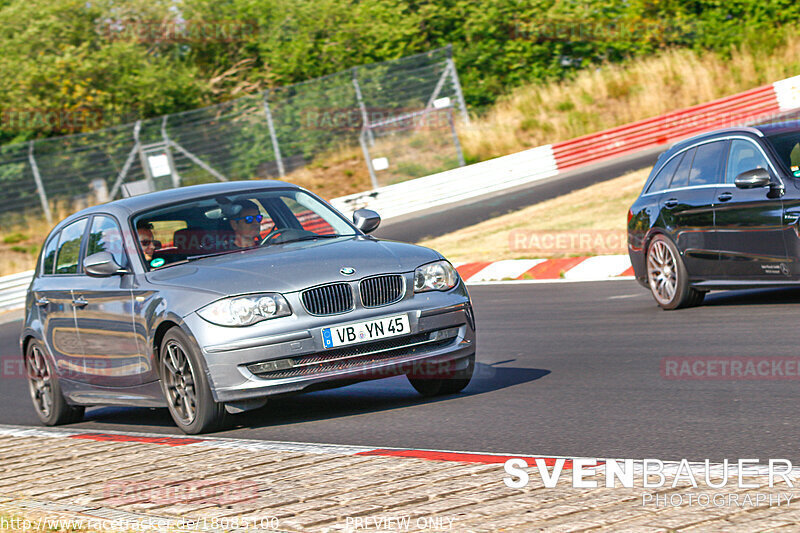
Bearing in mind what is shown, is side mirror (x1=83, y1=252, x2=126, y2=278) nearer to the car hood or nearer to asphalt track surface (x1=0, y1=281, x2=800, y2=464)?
the car hood

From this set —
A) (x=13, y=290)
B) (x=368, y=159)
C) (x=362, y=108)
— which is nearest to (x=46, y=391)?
(x=13, y=290)

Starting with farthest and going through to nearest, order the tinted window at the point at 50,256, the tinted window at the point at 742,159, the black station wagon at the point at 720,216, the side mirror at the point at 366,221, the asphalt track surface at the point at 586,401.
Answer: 1. the tinted window at the point at 742,159
2. the black station wagon at the point at 720,216
3. the tinted window at the point at 50,256
4. the side mirror at the point at 366,221
5. the asphalt track surface at the point at 586,401

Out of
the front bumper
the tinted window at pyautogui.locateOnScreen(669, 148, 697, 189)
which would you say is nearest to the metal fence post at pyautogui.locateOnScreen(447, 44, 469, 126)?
the tinted window at pyautogui.locateOnScreen(669, 148, 697, 189)

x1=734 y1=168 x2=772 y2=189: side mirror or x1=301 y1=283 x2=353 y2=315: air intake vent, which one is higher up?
x1=301 y1=283 x2=353 y2=315: air intake vent

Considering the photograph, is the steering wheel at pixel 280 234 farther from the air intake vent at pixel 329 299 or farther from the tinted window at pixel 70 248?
the tinted window at pixel 70 248

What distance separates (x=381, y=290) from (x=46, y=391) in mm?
3497

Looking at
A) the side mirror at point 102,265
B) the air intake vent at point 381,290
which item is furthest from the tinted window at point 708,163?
the side mirror at point 102,265

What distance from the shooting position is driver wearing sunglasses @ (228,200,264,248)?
789 centimetres

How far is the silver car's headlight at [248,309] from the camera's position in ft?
22.7

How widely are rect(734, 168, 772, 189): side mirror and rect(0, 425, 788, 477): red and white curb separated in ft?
15.9

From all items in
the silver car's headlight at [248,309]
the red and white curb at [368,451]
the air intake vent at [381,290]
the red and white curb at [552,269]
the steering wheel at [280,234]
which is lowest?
the red and white curb at [552,269]

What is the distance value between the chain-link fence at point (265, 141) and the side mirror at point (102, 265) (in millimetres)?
21708

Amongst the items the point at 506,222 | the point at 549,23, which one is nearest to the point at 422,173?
the point at 506,222

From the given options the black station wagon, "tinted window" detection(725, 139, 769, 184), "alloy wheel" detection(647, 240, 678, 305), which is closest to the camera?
the black station wagon
